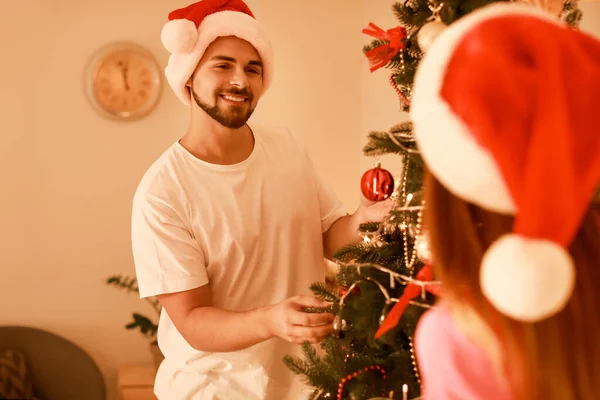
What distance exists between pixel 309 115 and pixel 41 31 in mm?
1404

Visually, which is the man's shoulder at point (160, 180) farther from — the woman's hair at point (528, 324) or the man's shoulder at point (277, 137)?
the woman's hair at point (528, 324)

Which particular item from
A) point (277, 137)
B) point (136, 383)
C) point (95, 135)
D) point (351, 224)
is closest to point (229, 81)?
point (277, 137)

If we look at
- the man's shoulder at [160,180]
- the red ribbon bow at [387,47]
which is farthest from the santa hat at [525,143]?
the man's shoulder at [160,180]

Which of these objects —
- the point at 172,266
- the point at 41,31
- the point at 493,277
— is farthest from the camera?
the point at 41,31

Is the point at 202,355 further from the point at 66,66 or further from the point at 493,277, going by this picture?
the point at 66,66

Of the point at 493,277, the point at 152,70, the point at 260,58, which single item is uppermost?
the point at 152,70

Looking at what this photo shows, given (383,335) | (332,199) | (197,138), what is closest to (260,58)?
(197,138)

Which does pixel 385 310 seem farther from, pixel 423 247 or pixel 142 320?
pixel 142 320

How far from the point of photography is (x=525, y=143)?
607 mm

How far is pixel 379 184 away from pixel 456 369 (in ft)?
1.85

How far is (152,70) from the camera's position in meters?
3.42

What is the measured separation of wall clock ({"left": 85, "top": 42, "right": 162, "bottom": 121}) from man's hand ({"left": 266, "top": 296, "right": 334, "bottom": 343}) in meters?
2.37

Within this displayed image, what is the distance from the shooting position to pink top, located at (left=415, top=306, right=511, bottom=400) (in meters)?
0.67

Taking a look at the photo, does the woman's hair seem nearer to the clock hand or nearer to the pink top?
the pink top
